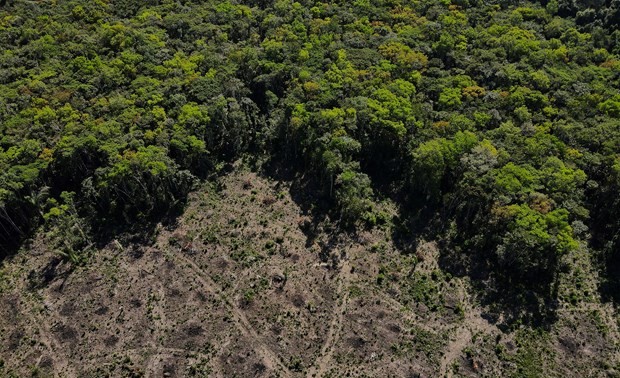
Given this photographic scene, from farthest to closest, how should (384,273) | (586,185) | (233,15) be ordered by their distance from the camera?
(233,15) < (586,185) < (384,273)

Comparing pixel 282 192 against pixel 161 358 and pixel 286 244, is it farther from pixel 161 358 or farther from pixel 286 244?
pixel 161 358

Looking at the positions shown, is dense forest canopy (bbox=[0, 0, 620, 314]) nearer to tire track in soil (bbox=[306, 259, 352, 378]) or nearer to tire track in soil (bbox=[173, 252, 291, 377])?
tire track in soil (bbox=[306, 259, 352, 378])

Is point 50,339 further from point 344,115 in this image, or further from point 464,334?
point 344,115

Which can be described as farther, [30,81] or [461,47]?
[461,47]

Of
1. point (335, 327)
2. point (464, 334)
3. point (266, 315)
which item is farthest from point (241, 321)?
point (464, 334)

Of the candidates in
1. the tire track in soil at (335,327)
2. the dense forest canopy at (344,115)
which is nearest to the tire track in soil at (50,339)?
the dense forest canopy at (344,115)

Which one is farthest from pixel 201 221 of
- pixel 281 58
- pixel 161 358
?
pixel 281 58

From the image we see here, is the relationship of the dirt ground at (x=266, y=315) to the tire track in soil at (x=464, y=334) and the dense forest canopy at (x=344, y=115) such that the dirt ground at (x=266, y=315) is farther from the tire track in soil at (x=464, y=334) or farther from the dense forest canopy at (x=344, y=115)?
the dense forest canopy at (x=344, y=115)
